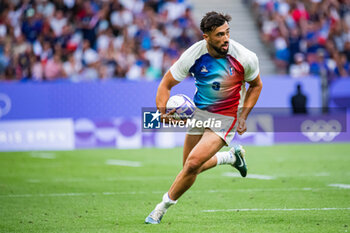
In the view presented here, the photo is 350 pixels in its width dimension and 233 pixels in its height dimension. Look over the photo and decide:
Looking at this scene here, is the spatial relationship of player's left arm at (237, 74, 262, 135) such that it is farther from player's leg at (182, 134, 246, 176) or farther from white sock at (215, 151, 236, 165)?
white sock at (215, 151, 236, 165)

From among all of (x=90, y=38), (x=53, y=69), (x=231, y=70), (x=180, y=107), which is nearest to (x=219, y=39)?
(x=231, y=70)

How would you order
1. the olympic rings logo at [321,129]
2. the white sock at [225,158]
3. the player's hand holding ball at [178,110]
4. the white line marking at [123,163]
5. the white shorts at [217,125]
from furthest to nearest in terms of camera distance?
the olympic rings logo at [321,129]
the white line marking at [123,163]
the white sock at [225,158]
the player's hand holding ball at [178,110]
the white shorts at [217,125]

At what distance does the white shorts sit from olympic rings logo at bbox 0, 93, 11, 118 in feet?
44.0

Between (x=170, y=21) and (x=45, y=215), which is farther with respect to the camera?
(x=170, y=21)

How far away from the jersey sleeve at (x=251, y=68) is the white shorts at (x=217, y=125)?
0.54 metres

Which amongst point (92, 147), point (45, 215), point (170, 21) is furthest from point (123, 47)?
point (45, 215)

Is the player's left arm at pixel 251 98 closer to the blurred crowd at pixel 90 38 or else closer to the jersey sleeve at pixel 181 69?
the jersey sleeve at pixel 181 69

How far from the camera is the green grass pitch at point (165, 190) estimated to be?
7676 mm

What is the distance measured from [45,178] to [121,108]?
336 inches

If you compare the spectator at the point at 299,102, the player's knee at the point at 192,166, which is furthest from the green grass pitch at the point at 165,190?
the spectator at the point at 299,102

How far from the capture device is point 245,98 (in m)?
7.96

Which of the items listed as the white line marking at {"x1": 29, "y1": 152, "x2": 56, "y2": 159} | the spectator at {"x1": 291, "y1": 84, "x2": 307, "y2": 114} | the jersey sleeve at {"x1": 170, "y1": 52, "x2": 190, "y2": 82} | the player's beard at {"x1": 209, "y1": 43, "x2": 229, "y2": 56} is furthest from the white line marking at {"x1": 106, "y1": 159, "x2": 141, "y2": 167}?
the player's beard at {"x1": 209, "y1": 43, "x2": 229, "y2": 56}

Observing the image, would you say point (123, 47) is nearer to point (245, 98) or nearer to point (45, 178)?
point (45, 178)

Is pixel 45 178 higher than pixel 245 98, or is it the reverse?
pixel 245 98
